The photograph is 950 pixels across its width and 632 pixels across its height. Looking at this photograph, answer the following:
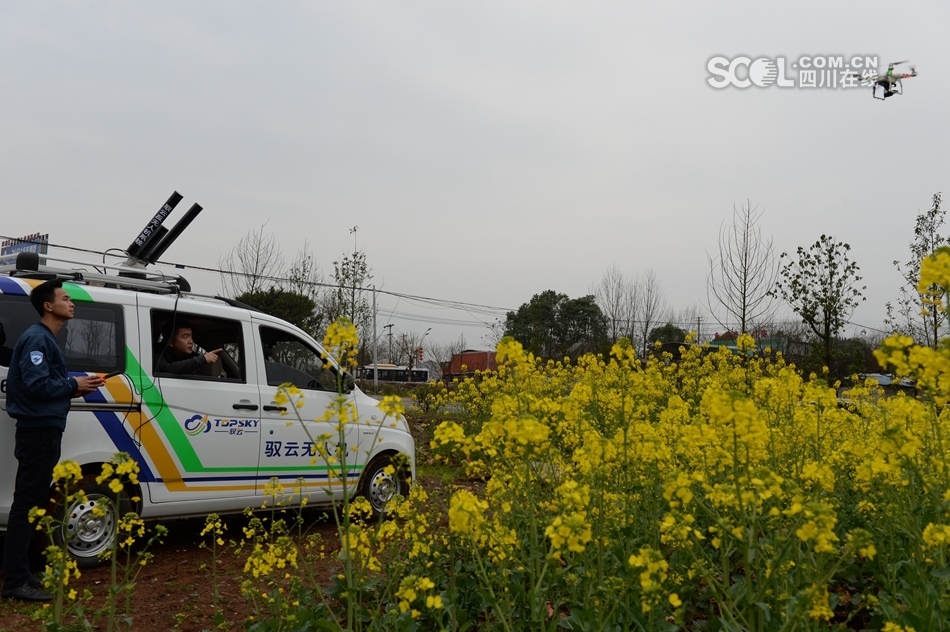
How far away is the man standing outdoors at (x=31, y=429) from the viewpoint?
402cm

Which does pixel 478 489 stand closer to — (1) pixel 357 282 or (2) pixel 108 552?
(2) pixel 108 552

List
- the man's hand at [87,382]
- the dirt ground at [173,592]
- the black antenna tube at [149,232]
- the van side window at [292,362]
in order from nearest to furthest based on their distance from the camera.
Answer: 1. the dirt ground at [173,592]
2. the man's hand at [87,382]
3. the van side window at [292,362]
4. the black antenna tube at [149,232]

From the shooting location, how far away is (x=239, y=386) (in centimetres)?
554

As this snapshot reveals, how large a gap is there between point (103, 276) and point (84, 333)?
23.4 inches

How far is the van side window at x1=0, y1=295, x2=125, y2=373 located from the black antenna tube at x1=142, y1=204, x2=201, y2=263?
1838mm

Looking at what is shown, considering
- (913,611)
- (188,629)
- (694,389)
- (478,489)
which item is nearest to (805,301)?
(694,389)

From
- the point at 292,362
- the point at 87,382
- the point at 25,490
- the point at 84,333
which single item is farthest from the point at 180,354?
the point at 25,490

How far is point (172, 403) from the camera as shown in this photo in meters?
5.04

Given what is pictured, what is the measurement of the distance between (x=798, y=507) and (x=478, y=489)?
18.3 ft

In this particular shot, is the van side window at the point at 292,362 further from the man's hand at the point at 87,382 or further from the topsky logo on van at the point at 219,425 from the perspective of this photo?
the man's hand at the point at 87,382

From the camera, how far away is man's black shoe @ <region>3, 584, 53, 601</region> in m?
3.98

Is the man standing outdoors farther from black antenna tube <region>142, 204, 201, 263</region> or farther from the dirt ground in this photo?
black antenna tube <region>142, 204, 201, 263</region>

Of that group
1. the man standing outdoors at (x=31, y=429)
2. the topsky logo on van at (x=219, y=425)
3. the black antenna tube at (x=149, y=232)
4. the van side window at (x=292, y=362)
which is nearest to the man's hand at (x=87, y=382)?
the man standing outdoors at (x=31, y=429)

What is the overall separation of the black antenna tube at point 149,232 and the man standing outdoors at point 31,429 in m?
2.48
